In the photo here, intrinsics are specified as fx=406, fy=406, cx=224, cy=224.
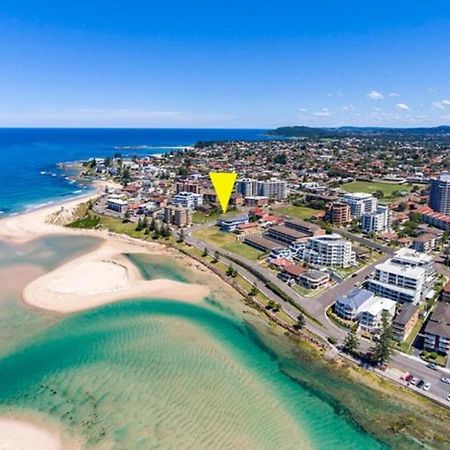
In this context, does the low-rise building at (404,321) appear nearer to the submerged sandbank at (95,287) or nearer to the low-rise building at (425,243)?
the submerged sandbank at (95,287)

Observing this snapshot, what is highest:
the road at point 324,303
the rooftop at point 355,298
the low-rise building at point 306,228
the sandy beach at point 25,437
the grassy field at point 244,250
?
the low-rise building at point 306,228

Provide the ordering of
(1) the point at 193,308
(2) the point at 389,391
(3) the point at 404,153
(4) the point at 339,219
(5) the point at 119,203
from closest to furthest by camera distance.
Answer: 1. (2) the point at 389,391
2. (1) the point at 193,308
3. (4) the point at 339,219
4. (5) the point at 119,203
5. (3) the point at 404,153

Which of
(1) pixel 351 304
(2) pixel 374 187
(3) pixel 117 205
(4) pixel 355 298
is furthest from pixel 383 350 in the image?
(2) pixel 374 187

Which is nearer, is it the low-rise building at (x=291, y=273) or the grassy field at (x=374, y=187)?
the low-rise building at (x=291, y=273)

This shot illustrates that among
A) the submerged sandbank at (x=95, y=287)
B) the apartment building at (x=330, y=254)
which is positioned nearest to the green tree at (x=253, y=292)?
the submerged sandbank at (x=95, y=287)

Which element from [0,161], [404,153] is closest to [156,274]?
[0,161]

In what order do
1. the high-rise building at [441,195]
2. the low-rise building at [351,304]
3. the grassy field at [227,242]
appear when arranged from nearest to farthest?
the low-rise building at [351,304] → the grassy field at [227,242] → the high-rise building at [441,195]

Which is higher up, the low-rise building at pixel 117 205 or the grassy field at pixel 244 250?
the low-rise building at pixel 117 205

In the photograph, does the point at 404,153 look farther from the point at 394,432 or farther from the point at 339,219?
the point at 394,432
